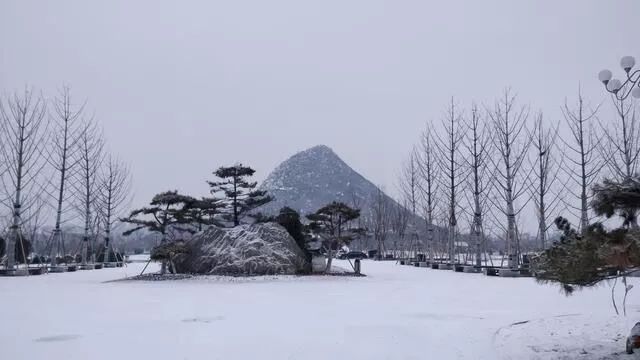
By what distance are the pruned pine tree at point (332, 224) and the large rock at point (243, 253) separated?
1.62 meters

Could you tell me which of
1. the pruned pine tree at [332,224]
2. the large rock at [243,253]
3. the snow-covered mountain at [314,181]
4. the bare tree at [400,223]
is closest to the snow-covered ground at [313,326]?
the large rock at [243,253]

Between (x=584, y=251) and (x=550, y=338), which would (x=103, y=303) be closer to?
(x=550, y=338)

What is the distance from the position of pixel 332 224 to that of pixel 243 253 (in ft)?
14.3

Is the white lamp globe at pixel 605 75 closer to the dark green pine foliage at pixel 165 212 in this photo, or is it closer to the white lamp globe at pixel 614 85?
the white lamp globe at pixel 614 85

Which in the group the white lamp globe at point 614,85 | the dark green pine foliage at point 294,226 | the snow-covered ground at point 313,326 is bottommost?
the snow-covered ground at point 313,326

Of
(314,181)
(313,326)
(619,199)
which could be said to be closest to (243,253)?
(313,326)

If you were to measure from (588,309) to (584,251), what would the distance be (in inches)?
193

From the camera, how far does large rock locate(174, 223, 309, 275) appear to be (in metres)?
16.2

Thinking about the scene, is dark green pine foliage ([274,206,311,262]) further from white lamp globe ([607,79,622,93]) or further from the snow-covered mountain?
the snow-covered mountain

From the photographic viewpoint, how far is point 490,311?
8188mm

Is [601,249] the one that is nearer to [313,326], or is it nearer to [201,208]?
[313,326]

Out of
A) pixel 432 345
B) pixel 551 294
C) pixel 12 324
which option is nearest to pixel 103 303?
pixel 12 324

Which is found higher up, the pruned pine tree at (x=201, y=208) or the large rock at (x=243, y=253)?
the pruned pine tree at (x=201, y=208)

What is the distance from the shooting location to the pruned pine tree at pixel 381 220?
136 ft
